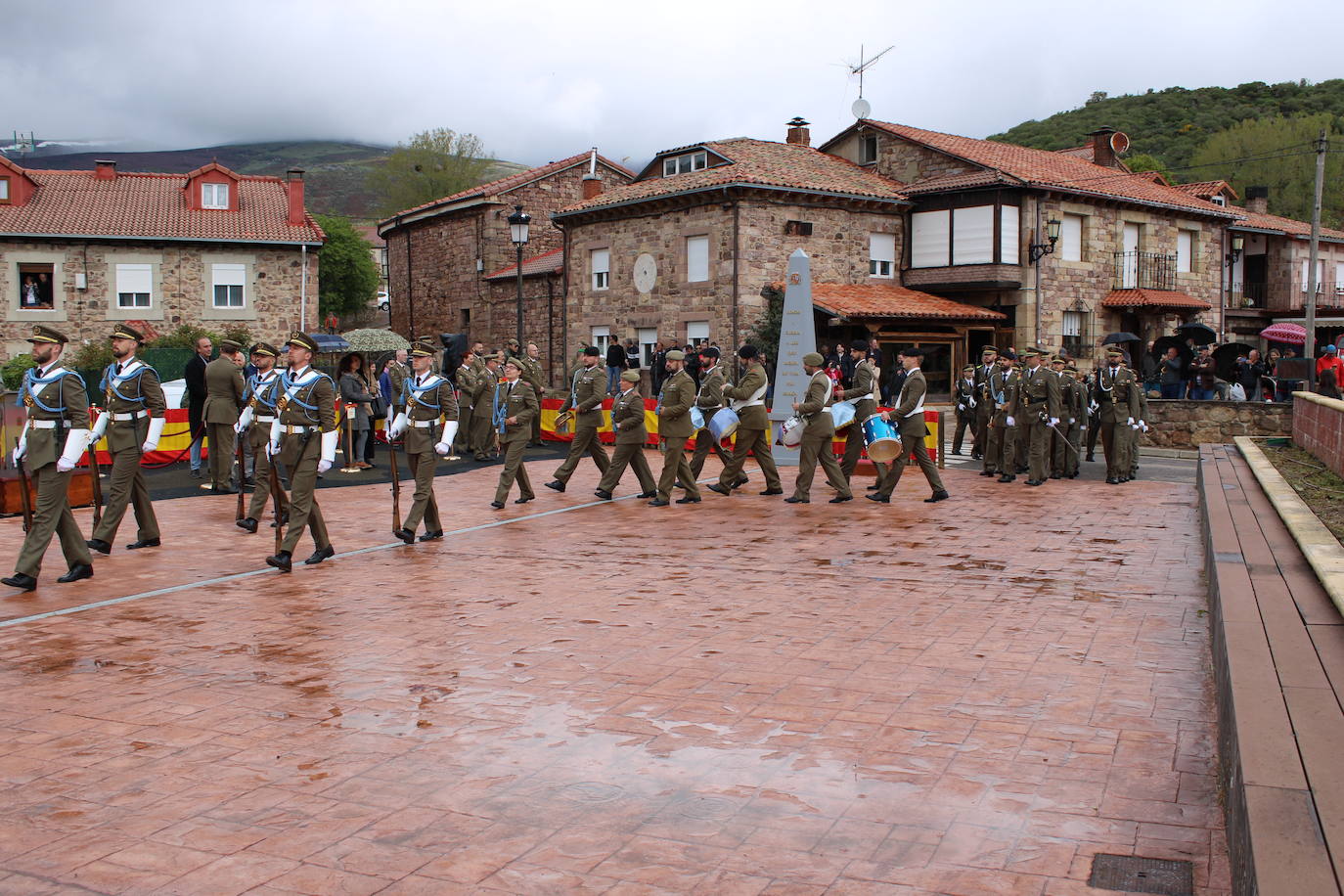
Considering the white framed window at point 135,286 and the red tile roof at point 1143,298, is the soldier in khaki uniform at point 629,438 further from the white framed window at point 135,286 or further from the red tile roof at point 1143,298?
the white framed window at point 135,286

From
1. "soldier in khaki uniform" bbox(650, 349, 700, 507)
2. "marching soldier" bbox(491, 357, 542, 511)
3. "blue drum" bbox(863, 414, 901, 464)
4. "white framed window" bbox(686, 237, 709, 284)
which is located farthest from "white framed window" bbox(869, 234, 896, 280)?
"marching soldier" bbox(491, 357, 542, 511)

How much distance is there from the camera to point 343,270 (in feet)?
212

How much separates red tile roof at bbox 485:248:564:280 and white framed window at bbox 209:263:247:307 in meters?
7.94

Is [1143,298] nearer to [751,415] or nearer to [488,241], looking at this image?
[488,241]

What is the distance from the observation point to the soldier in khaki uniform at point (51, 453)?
8.40 metres

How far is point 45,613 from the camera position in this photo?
764 centimetres

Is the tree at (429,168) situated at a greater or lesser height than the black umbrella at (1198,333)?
greater

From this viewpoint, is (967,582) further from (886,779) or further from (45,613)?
(45,613)

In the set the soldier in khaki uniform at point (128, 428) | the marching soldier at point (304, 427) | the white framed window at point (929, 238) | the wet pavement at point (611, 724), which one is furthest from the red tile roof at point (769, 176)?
the wet pavement at point (611, 724)

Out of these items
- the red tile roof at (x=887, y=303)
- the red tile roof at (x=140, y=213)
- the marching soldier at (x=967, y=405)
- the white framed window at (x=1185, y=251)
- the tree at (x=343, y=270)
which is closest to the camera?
the marching soldier at (x=967, y=405)

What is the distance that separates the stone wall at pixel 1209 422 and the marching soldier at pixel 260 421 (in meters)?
13.5

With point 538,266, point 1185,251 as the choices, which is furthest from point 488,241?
point 1185,251

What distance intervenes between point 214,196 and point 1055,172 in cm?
2721

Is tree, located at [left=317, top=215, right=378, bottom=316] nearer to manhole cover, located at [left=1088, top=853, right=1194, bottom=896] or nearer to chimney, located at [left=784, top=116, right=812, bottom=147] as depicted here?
chimney, located at [left=784, top=116, right=812, bottom=147]
